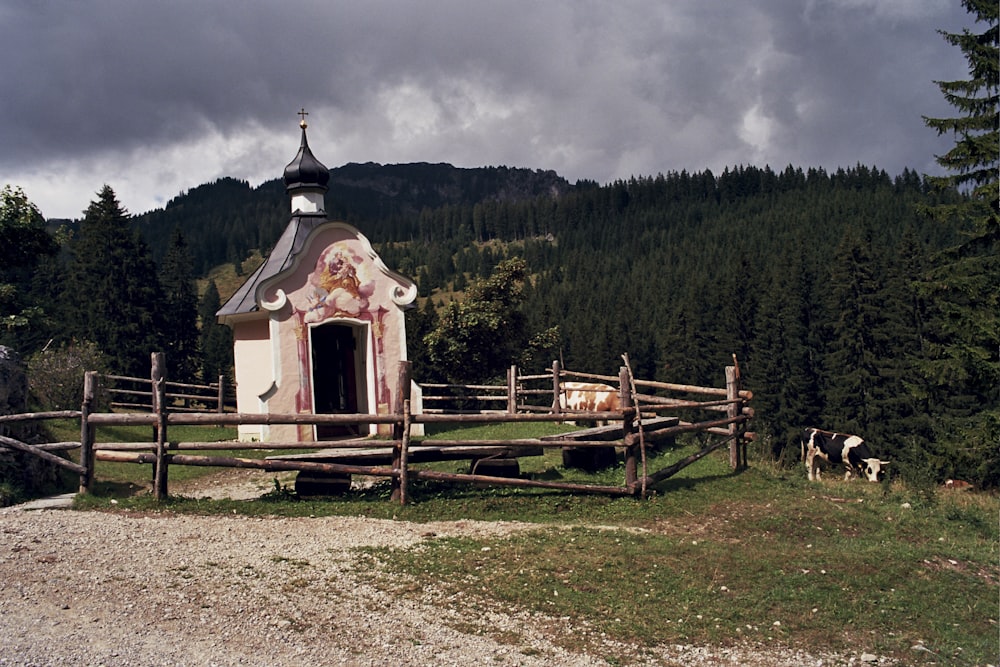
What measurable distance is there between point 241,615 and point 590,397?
16781 mm

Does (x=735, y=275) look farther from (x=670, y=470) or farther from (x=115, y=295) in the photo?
(x=670, y=470)

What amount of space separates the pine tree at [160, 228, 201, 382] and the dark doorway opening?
65.6ft

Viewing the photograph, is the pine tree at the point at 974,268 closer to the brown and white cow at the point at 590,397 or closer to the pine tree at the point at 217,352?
the brown and white cow at the point at 590,397

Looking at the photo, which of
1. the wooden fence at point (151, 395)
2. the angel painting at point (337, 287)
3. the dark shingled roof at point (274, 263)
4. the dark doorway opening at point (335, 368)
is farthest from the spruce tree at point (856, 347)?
the angel painting at point (337, 287)

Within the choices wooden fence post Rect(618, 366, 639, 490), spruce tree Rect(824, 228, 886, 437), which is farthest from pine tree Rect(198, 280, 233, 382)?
wooden fence post Rect(618, 366, 639, 490)

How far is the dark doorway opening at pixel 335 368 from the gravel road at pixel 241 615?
11.0 metres

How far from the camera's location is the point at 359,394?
66.0 feet

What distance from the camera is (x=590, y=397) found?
74.6 ft

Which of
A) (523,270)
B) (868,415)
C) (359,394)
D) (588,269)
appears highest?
(588,269)

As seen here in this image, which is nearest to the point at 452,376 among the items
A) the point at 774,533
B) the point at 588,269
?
the point at 774,533

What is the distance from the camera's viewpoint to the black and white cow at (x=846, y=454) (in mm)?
22531

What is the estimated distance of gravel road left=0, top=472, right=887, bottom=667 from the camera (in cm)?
598

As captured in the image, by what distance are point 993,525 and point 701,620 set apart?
6453mm

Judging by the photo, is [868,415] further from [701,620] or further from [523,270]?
[701,620]
